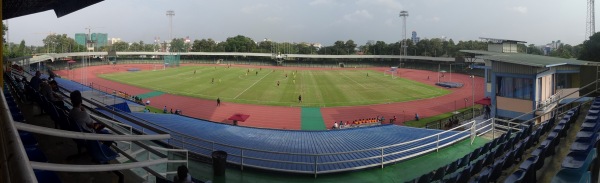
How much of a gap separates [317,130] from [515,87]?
503 inches

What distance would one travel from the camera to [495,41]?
3891cm

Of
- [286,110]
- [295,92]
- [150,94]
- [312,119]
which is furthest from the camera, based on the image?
[295,92]

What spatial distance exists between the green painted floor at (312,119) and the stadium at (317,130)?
86 millimetres

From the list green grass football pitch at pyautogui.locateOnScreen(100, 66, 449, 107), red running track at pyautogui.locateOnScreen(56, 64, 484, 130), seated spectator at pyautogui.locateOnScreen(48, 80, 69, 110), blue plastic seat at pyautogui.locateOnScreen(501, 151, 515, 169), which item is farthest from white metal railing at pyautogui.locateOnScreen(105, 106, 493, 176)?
green grass football pitch at pyautogui.locateOnScreen(100, 66, 449, 107)

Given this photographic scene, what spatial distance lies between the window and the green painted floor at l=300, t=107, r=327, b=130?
1113 centimetres

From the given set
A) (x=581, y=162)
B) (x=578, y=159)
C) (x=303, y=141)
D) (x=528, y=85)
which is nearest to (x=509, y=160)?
(x=578, y=159)

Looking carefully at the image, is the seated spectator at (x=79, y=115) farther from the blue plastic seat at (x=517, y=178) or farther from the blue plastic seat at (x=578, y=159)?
the blue plastic seat at (x=578, y=159)

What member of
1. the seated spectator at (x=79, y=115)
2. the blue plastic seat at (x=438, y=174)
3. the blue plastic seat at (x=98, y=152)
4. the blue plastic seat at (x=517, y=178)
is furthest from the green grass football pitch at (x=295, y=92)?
the blue plastic seat at (x=98, y=152)

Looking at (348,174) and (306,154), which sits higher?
(306,154)

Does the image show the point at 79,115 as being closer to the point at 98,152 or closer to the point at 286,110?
Answer: the point at 98,152

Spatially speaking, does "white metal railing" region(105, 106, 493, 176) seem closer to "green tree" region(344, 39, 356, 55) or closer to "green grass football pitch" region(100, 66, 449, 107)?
"green grass football pitch" region(100, 66, 449, 107)

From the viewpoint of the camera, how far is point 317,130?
604 inches

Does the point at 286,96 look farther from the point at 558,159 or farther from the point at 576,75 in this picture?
the point at 558,159

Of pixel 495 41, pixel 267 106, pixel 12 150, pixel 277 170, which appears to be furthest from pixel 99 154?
pixel 495 41
